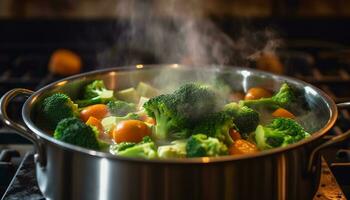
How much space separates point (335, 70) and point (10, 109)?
1.07 metres

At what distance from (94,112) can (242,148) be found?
36 centimetres

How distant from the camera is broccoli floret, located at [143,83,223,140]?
113 cm

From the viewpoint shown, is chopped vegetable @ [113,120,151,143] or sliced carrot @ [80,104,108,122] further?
sliced carrot @ [80,104,108,122]

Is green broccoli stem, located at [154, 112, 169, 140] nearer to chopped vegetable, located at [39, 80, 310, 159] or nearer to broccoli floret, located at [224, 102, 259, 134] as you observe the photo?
chopped vegetable, located at [39, 80, 310, 159]

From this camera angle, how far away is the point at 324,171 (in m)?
1.27

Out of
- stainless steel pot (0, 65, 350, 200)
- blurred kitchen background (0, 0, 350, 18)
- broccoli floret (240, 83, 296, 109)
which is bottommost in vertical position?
stainless steel pot (0, 65, 350, 200)

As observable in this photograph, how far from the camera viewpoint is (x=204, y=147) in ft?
3.32

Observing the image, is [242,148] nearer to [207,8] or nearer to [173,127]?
[173,127]

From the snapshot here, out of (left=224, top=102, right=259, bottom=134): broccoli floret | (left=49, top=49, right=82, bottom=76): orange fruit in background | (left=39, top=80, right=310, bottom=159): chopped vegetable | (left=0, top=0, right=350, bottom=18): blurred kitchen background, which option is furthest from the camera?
(left=0, top=0, right=350, bottom=18): blurred kitchen background

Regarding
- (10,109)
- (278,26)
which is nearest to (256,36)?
(278,26)

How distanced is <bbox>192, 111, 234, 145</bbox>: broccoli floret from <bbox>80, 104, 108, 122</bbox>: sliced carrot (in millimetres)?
254

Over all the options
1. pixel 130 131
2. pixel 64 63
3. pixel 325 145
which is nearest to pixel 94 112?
Answer: pixel 130 131

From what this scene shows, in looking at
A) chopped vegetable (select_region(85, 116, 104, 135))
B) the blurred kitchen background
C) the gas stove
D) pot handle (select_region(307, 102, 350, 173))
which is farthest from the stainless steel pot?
the blurred kitchen background

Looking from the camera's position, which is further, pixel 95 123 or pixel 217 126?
pixel 95 123
